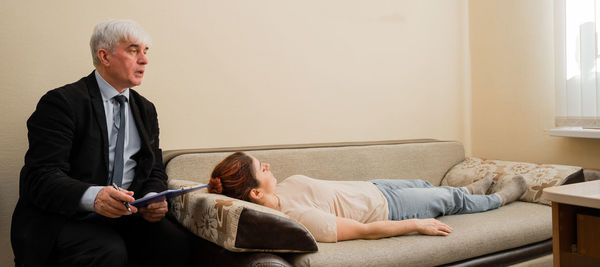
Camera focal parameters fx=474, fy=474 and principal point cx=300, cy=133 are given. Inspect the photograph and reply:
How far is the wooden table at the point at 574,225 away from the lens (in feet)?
4.67

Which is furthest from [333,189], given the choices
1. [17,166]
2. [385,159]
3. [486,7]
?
[486,7]

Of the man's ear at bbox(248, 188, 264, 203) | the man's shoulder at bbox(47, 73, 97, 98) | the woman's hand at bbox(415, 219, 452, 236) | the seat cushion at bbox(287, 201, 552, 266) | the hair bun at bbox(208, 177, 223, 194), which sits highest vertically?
the man's shoulder at bbox(47, 73, 97, 98)

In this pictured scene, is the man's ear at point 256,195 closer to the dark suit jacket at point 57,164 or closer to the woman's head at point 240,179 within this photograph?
the woman's head at point 240,179

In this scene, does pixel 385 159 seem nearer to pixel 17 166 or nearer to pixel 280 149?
pixel 280 149

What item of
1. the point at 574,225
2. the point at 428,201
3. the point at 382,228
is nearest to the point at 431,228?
the point at 382,228

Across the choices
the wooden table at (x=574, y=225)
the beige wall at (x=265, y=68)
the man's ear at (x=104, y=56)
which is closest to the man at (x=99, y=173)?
the man's ear at (x=104, y=56)

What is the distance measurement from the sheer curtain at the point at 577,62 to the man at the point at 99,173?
7.62ft

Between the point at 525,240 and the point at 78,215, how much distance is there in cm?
180

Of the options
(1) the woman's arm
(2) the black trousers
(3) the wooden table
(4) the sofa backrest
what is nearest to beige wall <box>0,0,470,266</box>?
(4) the sofa backrest

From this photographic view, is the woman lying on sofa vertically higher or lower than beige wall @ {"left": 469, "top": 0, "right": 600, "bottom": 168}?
lower

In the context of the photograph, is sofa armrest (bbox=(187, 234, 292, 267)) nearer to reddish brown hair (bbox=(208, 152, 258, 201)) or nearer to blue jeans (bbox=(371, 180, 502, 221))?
reddish brown hair (bbox=(208, 152, 258, 201))

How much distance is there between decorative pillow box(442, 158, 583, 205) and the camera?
2447 mm

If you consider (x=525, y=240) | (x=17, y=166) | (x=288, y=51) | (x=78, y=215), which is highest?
(x=288, y=51)

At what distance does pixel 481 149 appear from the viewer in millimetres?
3432
